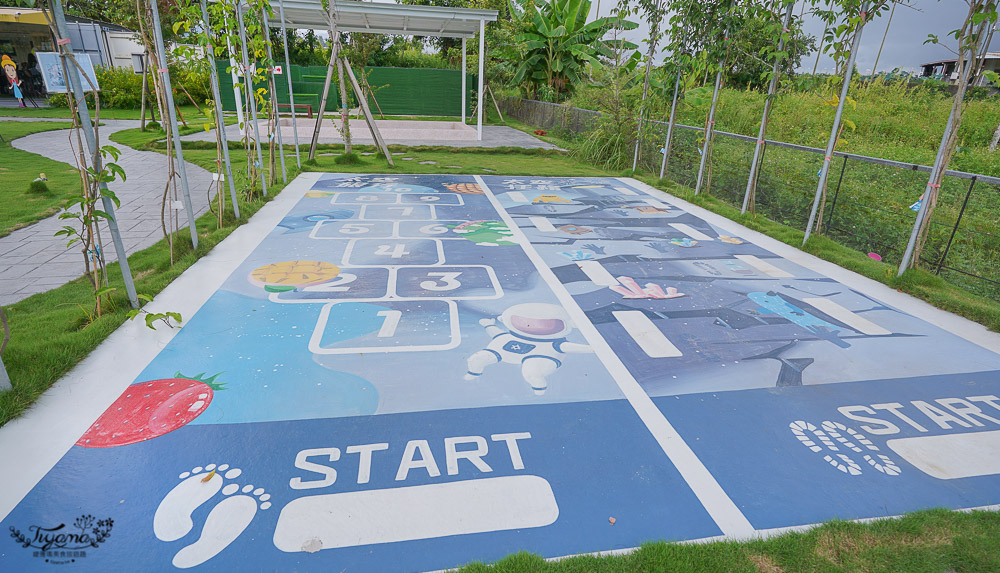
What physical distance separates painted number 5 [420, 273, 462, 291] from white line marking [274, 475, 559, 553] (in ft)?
6.61

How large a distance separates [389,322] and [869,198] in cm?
490

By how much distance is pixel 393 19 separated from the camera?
12.1 metres

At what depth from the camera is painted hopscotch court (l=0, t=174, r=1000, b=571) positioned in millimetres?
1781

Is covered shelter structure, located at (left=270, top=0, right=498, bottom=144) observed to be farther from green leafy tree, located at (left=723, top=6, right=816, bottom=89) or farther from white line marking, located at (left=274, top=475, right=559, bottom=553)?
white line marking, located at (left=274, top=475, right=559, bottom=553)

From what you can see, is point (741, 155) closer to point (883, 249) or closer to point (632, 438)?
point (883, 249)

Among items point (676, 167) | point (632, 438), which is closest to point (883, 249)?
point (676, 167)

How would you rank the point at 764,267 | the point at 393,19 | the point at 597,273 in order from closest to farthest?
the point at 597,273
the point at 764,267
the point at 393,19

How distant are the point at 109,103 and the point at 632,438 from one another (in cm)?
1987

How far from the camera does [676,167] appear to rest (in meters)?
8.32

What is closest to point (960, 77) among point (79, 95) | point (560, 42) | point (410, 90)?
point (79, 95)

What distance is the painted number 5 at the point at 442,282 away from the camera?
3.84 metres

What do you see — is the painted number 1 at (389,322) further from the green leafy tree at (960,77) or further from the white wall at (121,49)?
the white wall at (121,49)

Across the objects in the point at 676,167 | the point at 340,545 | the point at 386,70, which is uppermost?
the point at 386,70

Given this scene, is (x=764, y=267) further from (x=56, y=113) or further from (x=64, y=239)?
(x=56, y=113)
